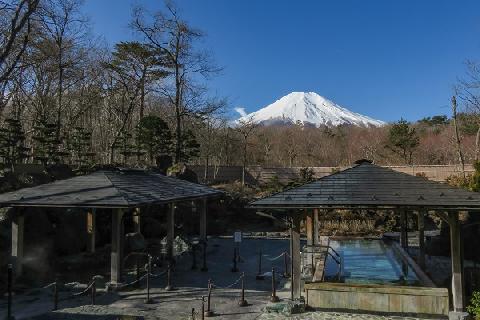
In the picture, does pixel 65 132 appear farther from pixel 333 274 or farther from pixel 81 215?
pixel 333 274

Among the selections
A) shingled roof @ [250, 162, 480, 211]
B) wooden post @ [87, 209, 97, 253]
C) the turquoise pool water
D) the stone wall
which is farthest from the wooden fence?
the stone wall

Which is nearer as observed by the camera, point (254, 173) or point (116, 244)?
point (116, 244)

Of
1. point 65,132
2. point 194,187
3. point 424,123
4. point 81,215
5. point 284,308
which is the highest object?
point 424,123

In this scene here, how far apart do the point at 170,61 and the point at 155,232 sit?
16531 mm

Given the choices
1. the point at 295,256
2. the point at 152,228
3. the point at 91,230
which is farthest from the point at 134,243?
the point at 295,256

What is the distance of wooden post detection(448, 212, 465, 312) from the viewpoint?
384 inches

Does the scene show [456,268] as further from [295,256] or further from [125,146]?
[125,146]

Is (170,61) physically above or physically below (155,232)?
above

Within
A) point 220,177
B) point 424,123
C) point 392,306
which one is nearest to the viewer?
point 392,306

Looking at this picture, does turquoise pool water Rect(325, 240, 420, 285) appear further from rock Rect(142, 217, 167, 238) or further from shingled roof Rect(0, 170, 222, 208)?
rock Rect(142, 217, 167, 238)

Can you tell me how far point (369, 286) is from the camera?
404 inches

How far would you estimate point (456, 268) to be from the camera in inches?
395

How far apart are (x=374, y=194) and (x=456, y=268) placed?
254 centimetres

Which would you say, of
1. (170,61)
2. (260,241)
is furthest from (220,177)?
(260,241)
